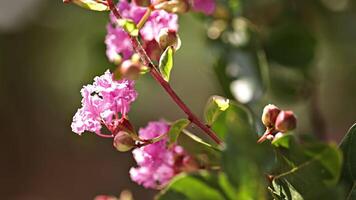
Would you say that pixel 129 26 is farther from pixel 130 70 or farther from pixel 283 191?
pixel 283 191

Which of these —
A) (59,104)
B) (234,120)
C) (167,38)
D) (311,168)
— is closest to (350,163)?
(311,168)

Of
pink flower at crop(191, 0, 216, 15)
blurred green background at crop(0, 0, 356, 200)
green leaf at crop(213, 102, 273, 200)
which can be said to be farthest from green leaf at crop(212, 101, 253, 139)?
blurred green background at crop(0, 0, 356, 200)

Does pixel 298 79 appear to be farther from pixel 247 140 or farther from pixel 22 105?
pixel 22 105

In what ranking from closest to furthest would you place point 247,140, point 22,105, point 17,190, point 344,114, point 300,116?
point 247,140 → point 300,116 → point 344,114 → point 17,190 → point 22,105

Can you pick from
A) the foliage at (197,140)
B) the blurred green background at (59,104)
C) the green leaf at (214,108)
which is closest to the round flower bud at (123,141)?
the foliage at (197,140)

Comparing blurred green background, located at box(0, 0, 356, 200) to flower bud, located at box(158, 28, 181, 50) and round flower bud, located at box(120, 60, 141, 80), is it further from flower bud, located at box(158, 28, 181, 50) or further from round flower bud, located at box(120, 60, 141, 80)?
round flower bud, located at box(120, 60, 141, 80)

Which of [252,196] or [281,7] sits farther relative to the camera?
[281,7]

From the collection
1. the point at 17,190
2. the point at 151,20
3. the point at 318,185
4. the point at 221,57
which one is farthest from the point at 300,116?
the point at 17,190
